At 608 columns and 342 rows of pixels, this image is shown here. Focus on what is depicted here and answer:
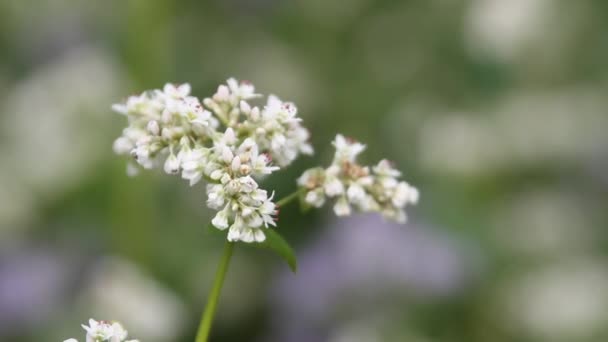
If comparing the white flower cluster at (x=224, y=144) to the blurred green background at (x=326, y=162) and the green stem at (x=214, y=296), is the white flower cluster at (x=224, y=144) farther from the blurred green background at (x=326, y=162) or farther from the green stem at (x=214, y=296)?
the blurred green background at (x=326, y=162)

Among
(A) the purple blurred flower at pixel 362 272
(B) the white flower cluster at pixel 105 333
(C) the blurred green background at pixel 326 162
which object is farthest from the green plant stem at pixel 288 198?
(A) the purple blurred flower at pixel 362 272

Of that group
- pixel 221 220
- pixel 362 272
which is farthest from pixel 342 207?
pixel 362 272

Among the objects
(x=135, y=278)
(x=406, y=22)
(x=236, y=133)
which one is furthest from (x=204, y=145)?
(x=406, y=22)

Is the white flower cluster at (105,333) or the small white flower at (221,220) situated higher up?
the small white flower at (221,220)

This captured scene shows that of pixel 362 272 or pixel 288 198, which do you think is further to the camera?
pixel 362 272

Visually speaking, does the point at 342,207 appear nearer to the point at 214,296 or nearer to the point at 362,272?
the point at 214,296

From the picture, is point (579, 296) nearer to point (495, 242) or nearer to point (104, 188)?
point (495, 242)

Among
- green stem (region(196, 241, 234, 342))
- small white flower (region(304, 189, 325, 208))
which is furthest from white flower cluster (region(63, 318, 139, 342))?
small white flower (region(304, 189, 325, 208))

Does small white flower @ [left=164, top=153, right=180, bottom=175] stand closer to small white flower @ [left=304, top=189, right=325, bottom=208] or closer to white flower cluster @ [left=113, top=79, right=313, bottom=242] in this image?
white flower cluster @ [left=113, top=79, right=313, bottom=242]
